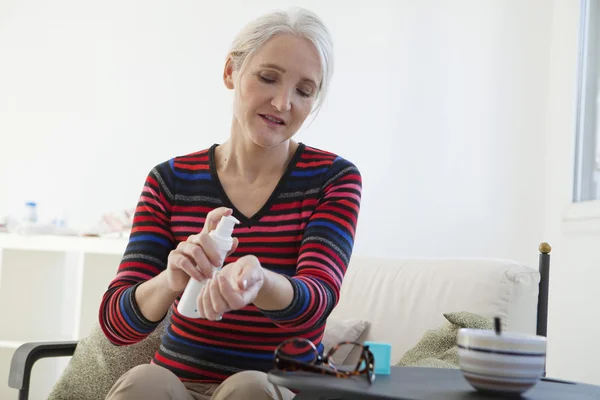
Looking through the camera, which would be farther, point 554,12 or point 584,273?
point 554,12

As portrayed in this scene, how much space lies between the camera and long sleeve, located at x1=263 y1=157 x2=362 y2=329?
48.9 inches

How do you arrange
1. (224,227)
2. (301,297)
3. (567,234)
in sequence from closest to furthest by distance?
(224,227), (301,297), (567,234)

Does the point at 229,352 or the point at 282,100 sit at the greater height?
the point at 282,100

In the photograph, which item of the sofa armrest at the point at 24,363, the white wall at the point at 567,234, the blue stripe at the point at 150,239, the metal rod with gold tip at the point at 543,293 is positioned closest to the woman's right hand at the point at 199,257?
the blue stripe at the point at 150,239

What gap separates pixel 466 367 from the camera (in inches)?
40.6

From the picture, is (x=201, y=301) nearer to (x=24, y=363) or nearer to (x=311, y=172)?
(x=311, y=172)

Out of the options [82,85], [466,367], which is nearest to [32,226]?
Result: [82,85]

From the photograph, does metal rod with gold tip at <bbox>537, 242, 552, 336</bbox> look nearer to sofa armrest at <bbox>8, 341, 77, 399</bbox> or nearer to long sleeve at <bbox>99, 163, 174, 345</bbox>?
long sleeve at <bbox>99, 163, 174, 345</bbox>

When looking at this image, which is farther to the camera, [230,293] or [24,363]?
[24,363]

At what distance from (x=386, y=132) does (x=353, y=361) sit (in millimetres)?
1463

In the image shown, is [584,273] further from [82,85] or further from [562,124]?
[82,85]

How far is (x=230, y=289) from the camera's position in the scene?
1027mm

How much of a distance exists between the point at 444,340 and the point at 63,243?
1.72m

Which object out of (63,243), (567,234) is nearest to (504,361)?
(567,234)
